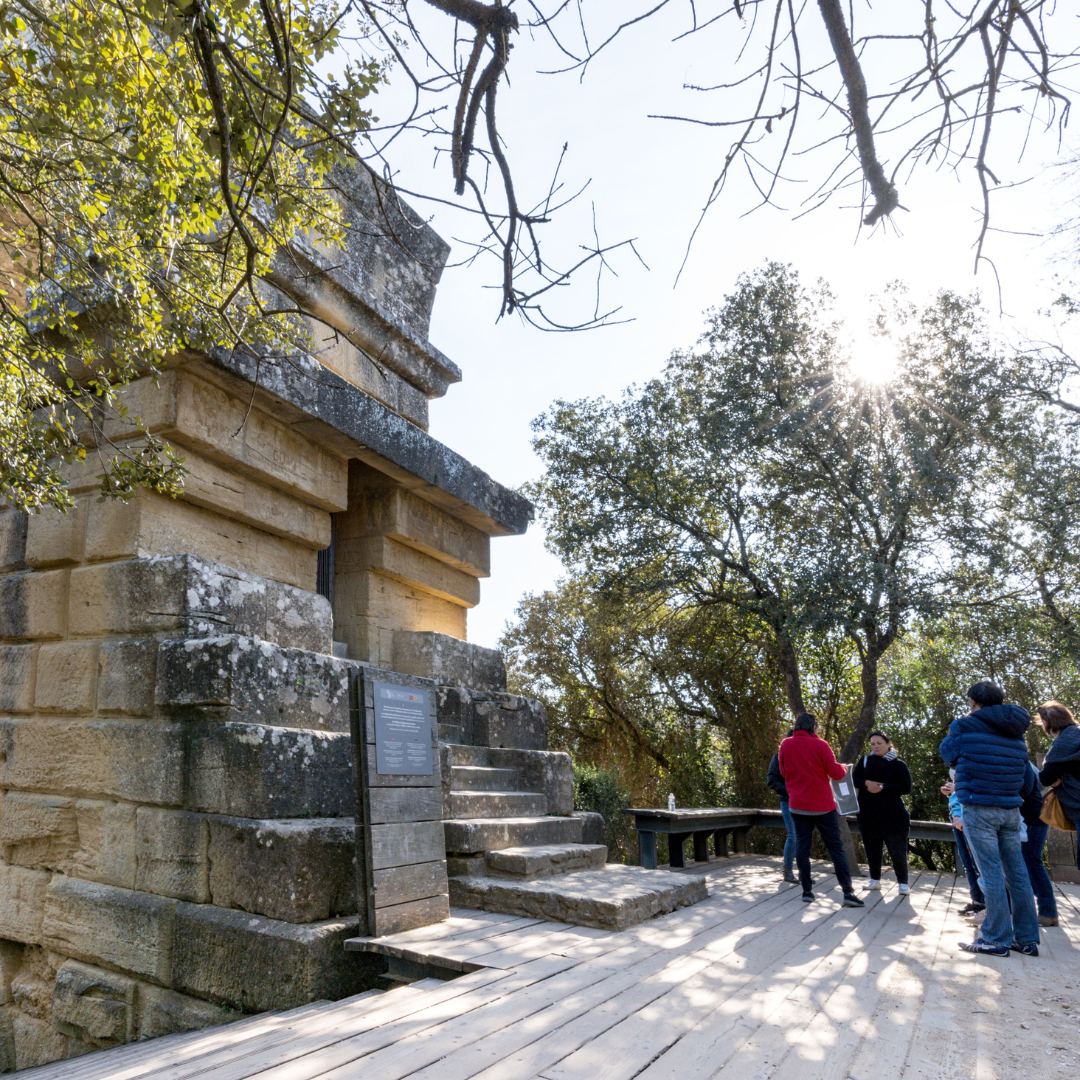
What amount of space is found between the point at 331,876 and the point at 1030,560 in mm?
10098

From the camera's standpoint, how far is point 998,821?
4.59 m

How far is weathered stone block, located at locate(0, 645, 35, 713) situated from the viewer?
15.4ft

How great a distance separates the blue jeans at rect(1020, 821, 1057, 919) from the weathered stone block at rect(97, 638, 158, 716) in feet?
18.3

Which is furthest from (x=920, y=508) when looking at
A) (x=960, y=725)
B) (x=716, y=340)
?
(x=960, y=725)

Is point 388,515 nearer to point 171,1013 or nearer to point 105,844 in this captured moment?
point 105,844

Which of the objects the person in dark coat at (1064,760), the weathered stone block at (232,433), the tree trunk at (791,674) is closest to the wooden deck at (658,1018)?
the person in dark coat at (1064,760)

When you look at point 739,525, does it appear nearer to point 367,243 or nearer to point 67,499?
point 367,243

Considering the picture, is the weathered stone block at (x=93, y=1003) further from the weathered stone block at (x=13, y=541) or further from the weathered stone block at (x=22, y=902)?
the weathered stone block at (x=13, y=541)

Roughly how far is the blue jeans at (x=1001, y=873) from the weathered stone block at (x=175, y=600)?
4.16 meters

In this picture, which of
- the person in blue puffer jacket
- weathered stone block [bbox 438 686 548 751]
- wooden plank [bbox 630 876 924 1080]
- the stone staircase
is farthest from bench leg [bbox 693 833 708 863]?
the person in blue puffer jacket

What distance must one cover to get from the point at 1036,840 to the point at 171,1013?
541 cm

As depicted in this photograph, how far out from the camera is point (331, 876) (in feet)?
12.8

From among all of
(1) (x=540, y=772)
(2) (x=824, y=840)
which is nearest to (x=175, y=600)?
(1) (x=540, y=772)

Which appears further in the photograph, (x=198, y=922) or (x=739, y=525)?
(x=739, y=525)
